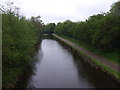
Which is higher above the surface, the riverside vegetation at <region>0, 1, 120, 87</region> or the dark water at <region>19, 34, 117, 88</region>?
the riverside vegetation at <region>0, 1, 120, 87</region>

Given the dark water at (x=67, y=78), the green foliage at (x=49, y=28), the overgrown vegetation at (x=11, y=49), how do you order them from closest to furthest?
the overgrown vegetation at (x=11, y=49), the dark water at (x=67, y=78), the green foliage at (x=49, y=28)

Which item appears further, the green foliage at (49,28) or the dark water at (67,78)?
the green foliage at (49,28)

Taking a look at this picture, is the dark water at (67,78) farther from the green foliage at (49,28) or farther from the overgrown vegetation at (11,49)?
the green foliage at (49,28)

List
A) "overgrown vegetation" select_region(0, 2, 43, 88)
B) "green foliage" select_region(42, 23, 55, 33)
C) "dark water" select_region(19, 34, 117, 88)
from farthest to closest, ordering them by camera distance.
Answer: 1. "green foliage" select_region(42, 23, 55, 33)
2. "dark water" select_region(19, 34, 117, 88)
3. "overgrown vegetation" select_region(0, 2, 43, 88)

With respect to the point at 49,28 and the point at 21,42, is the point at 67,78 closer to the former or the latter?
the point at 21,42

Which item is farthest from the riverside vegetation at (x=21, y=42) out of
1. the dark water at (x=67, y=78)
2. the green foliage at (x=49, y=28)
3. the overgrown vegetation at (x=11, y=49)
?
the green foliage at (x=49, y=28)

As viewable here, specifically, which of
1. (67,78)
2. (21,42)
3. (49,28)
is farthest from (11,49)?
(49,28)

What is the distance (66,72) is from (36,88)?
5.79m

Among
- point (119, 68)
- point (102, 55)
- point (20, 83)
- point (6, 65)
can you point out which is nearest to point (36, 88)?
point (20, 83)

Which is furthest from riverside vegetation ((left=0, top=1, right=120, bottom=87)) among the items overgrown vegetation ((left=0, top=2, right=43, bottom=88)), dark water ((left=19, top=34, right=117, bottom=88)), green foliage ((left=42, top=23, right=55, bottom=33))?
green foliage ((left=42, top=23, right=55, bottom=33))

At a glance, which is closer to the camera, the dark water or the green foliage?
the dark water

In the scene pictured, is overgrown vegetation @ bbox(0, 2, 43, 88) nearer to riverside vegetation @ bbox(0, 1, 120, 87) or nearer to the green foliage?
riverside vegetation @ bbox(0, 1, 120, 87)

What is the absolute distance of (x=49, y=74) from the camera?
18.6m

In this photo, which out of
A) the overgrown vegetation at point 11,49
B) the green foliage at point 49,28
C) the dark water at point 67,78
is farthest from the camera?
the green foliage at point 49,28
